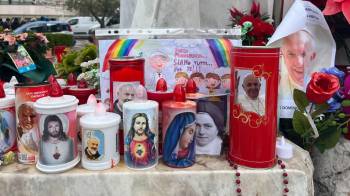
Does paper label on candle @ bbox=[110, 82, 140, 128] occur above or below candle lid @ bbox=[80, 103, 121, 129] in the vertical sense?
above

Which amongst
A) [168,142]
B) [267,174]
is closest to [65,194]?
[168,142]

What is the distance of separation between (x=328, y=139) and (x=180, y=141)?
1.82ft

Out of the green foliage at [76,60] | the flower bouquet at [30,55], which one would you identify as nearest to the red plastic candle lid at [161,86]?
the flower bouquet at [30,55]

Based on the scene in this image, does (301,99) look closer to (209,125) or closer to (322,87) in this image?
(322,87)

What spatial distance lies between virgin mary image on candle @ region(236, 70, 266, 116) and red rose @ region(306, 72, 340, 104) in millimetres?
185

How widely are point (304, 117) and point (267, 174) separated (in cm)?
28

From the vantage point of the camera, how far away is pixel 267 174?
101 centimetres

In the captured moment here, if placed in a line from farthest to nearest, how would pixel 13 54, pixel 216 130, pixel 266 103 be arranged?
pixel 13 54 → pixel 216 130 → pixel 266 103

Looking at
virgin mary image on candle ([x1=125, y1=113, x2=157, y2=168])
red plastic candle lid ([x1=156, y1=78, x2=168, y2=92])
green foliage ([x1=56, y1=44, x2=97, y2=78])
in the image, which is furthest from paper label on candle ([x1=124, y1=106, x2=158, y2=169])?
green foliage ([x1=56, y1=44, x2=97, y2=78])

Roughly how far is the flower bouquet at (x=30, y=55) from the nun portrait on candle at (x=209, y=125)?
703 mm

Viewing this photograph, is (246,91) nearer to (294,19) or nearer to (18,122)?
(294,19)

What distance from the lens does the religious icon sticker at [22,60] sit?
57.1 inches

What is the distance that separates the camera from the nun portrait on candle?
1122mm

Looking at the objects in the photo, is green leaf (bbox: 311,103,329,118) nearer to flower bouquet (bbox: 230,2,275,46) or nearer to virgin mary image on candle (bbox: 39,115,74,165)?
flower bouquet (bbox: 230,2,275,46)
